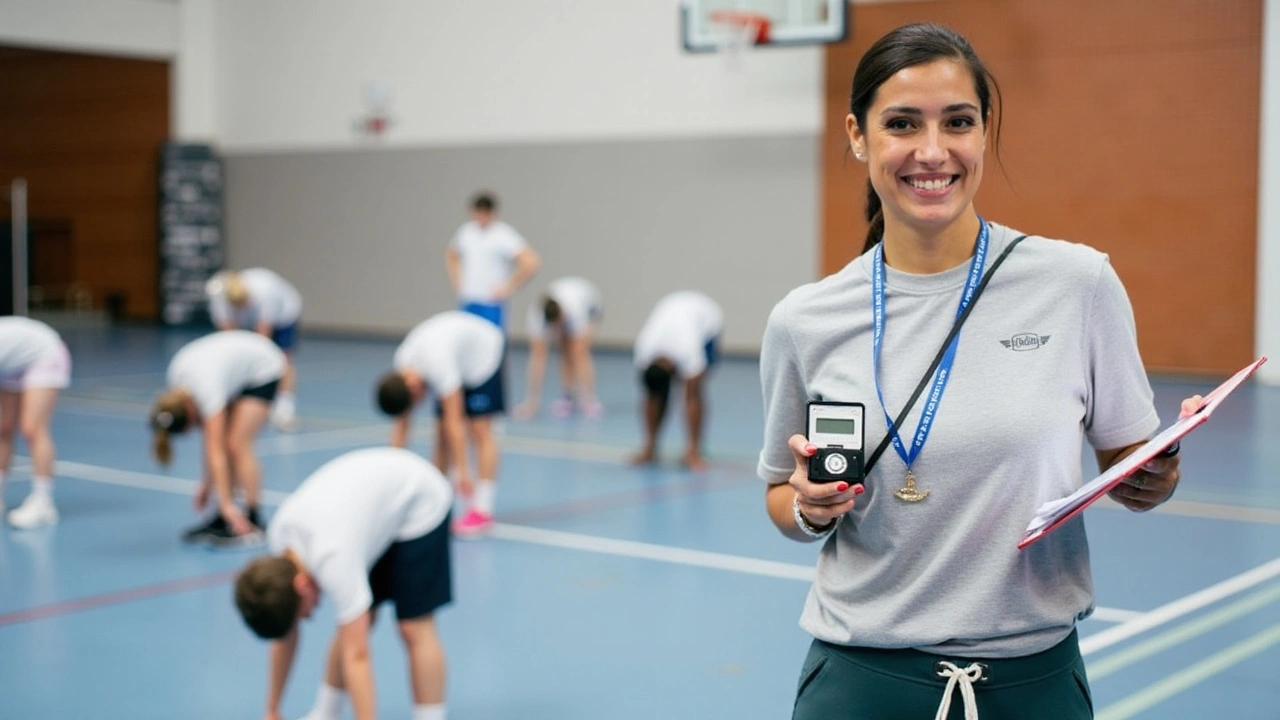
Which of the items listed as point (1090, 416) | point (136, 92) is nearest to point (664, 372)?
point (1090, 416)

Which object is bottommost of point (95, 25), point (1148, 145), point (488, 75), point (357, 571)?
point (357, 571)

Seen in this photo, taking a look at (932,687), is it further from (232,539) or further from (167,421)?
(232,539)

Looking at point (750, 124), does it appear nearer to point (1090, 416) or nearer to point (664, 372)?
point (664, 372)

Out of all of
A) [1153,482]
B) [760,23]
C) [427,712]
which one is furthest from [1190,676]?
[760,23]

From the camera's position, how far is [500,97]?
17406 millimetres

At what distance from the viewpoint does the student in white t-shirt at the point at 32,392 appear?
288 inches

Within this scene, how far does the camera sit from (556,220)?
17.2 meters

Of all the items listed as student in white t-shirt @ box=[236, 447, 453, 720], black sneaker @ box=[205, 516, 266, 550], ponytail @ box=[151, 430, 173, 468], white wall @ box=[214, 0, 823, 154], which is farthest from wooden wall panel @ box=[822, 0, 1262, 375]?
student in white t-shirt @ box=[236, 447, 453, 720]

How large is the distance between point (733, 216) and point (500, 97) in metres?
3.68

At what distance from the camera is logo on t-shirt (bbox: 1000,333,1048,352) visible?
1.70 m

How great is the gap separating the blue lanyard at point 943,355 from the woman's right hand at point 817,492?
8 cm

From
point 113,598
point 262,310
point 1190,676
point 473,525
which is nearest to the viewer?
point 1190,676

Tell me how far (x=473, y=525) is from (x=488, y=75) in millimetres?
11216

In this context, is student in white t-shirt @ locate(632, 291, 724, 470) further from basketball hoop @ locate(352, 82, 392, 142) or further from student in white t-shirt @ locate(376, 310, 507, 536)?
basketball hoop @ locate(352, 82, 392, 142)
